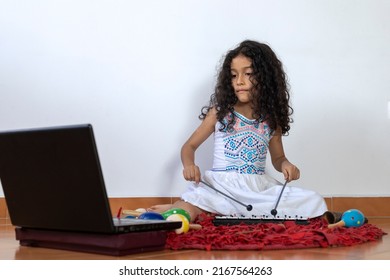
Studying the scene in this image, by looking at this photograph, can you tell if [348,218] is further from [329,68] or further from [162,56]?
[162,56]

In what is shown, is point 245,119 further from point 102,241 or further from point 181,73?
point 102,241

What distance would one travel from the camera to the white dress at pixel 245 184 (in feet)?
6.27

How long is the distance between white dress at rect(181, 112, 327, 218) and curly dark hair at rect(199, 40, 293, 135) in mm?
32

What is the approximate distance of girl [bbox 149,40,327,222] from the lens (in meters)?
1.97

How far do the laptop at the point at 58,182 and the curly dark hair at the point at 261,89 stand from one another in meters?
0.79

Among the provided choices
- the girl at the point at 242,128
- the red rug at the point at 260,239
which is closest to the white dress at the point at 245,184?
the girl at the point at 242,128

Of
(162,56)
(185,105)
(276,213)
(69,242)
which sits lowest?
(276,213)

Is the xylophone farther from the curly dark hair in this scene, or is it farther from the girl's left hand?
the curly dark hair

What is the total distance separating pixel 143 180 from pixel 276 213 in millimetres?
611

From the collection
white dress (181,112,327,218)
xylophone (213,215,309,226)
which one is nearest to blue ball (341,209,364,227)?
xylophone (213,215,309,226)

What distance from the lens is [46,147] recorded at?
122cm

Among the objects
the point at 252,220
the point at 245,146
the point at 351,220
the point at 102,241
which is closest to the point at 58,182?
the point at 102,241

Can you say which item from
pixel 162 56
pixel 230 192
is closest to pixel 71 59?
pixel 162 56

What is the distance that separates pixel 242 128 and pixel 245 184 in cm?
18
